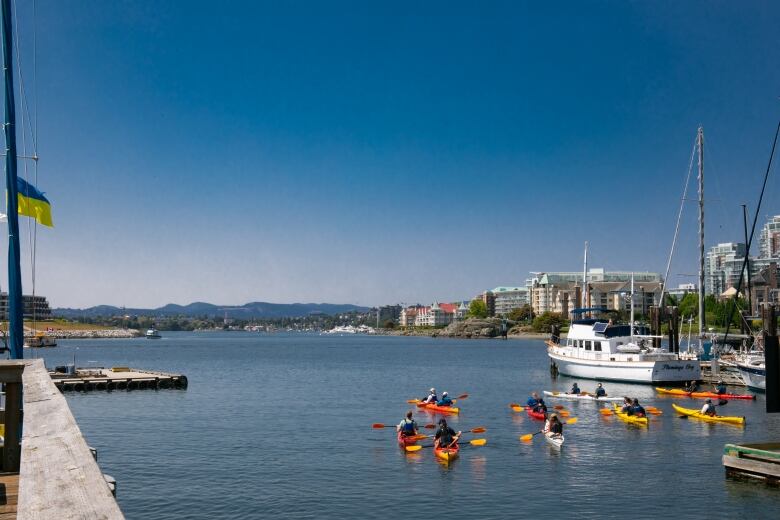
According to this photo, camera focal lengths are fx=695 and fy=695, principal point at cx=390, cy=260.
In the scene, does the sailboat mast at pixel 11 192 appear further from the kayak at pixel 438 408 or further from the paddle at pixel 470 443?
the kayak at pixel 438 408

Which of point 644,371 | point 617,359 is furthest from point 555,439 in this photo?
point 617,359

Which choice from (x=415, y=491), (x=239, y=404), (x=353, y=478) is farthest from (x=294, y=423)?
(x=415, y=491)

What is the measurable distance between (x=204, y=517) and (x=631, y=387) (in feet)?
190

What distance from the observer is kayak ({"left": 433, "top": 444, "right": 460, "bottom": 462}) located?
35656 mm

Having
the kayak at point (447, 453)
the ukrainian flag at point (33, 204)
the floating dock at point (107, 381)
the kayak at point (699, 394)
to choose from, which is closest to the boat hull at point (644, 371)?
the kayak at point (699, 394)

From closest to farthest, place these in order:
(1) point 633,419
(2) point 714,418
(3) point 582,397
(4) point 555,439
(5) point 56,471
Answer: (5) point 56,471, (4) point 555,439, (2) point 714,418, (1) point 633,419, (3) point 582,397

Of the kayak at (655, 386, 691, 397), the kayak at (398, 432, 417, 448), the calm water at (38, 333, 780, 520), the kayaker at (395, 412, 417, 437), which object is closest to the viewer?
the calm water at (38, 333, 780, 520)

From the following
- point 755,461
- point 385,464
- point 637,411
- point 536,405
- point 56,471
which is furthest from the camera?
point 536,405

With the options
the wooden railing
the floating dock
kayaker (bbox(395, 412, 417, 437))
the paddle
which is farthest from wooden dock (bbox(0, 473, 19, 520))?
the floating dock

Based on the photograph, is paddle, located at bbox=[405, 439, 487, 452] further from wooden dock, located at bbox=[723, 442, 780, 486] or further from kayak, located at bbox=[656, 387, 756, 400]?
kayak, located at bbox=[656, 387, 756, 400]

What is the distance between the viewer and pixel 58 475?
5090 mm

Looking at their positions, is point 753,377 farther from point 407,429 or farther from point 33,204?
point 33,204

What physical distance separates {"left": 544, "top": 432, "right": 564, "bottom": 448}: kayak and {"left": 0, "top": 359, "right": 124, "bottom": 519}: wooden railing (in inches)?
1369

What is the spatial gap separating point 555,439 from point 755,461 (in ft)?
41.2
